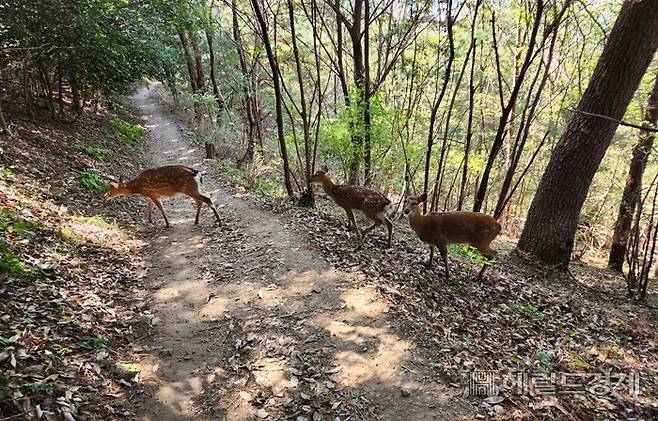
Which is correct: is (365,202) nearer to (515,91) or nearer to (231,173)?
(515,91)

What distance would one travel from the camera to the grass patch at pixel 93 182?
9781 mm

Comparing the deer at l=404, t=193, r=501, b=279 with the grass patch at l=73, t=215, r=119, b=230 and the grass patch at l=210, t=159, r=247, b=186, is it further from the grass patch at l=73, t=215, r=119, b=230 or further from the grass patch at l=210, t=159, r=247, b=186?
the grass patch at l=210, t=159, r=247, b=186

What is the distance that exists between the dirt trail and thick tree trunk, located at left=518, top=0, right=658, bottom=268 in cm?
548

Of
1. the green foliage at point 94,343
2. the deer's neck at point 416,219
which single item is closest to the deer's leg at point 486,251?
the deer's neck at point 416,219

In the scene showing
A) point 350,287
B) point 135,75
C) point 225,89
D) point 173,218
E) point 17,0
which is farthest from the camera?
point 225,89

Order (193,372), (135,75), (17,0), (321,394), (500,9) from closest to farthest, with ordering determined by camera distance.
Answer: (321,394) → (193,372) → (17,0) → (500,9) → (135,75)

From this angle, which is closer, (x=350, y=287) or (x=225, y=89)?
(x=350, y=287)

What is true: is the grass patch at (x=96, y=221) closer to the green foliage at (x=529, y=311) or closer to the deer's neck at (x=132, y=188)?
the deer's neck at (x=132, y=188)

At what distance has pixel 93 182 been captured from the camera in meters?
9.98

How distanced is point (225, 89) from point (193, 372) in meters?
20.6

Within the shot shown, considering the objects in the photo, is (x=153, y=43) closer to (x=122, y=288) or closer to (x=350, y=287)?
(x=122, y=288)

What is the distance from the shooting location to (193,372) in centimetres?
475

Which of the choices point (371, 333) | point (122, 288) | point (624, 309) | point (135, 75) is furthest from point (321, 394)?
point (135, 75)

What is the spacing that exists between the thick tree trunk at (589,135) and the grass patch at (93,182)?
10.7 m
